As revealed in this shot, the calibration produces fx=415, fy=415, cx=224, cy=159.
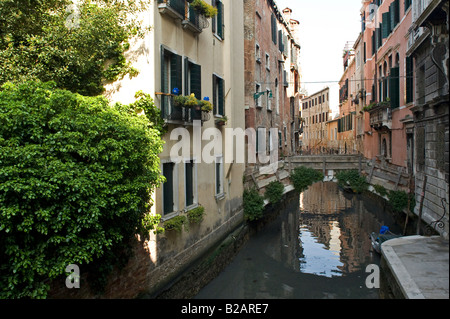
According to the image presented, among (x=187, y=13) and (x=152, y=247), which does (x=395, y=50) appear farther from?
(x=152, y=247)

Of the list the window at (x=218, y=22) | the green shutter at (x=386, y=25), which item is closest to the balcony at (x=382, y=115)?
the green shutter at (x=386, y=25)

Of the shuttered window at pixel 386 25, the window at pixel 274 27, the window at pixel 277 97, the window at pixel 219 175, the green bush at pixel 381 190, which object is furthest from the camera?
the window at pixel 277 97

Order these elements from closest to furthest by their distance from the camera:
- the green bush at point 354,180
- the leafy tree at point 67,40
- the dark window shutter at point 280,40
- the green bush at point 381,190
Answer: the leafy tree at point 67,40
the green bush at point 381,190
the green bush at point 354,180
the dark window shutter at point 280,40

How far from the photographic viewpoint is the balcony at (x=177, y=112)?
29.6ft

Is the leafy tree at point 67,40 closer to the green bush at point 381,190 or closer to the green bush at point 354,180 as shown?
the green bush at point 381,190

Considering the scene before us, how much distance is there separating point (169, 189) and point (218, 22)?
21.0 feet

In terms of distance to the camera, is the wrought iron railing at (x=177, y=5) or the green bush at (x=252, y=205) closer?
the wrought iron railing at (x=177, y=5)

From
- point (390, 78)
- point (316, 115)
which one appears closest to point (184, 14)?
point (390, 78)

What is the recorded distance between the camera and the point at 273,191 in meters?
17.3

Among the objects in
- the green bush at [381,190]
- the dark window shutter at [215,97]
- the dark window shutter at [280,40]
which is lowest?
the green bush at [381,190]

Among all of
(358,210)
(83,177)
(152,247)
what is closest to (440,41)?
(152,247)

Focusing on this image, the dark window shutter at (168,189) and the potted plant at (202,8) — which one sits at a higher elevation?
the potted plant at (202,8)

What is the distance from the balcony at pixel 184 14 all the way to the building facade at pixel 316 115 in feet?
126

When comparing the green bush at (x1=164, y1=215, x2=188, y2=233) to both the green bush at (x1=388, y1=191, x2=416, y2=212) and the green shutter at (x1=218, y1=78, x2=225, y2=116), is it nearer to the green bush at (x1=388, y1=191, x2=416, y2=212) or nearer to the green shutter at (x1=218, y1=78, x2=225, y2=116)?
the green shutter at (x1=218, y1=78, x2=225, y2=116)
